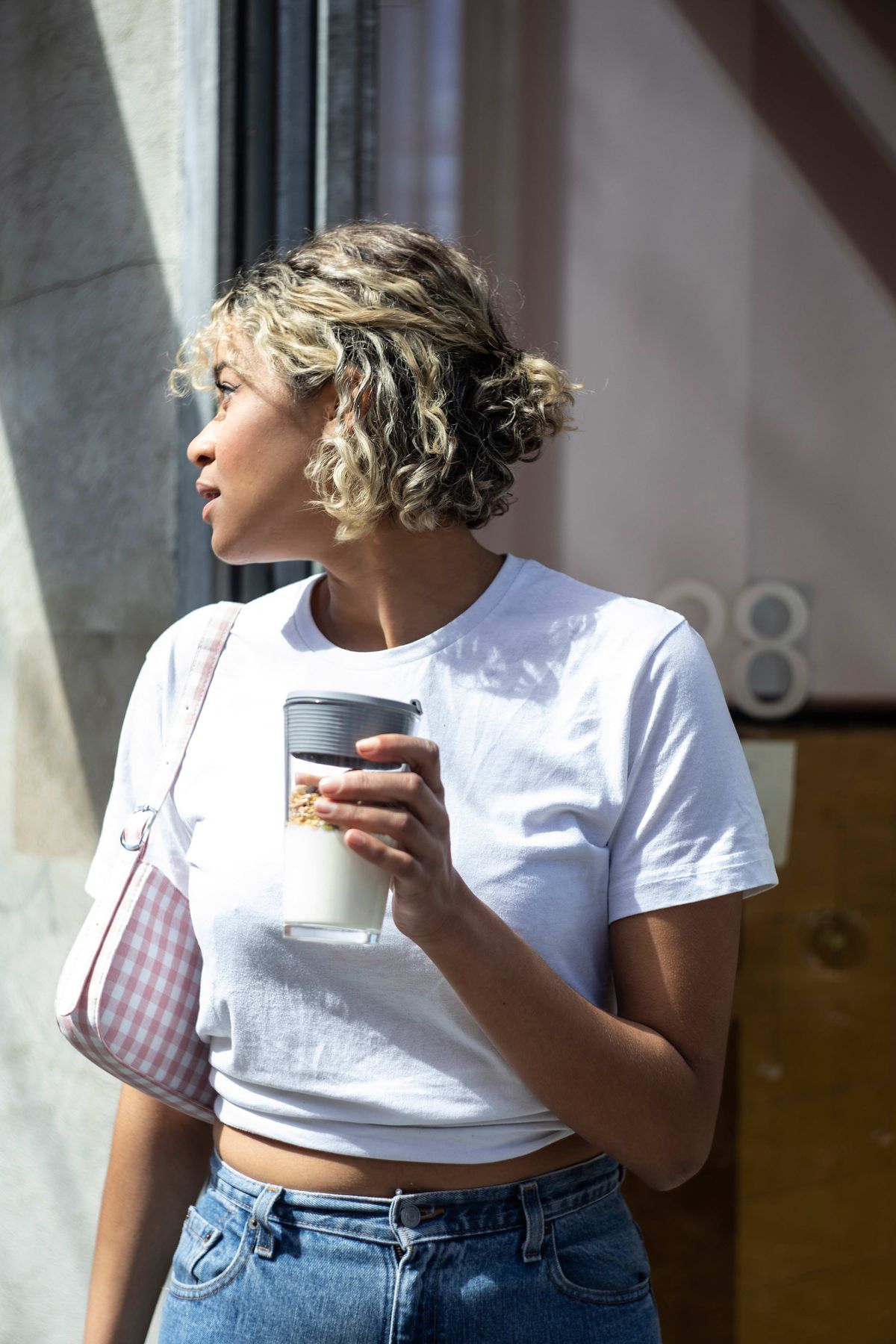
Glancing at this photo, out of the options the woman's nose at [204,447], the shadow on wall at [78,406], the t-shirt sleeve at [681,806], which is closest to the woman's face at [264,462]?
the woman's nose at [204,447]

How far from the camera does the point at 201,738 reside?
1.42 metres

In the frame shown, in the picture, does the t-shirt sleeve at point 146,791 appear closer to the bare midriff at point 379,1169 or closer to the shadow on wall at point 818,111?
the bare midriff at point 379,1169

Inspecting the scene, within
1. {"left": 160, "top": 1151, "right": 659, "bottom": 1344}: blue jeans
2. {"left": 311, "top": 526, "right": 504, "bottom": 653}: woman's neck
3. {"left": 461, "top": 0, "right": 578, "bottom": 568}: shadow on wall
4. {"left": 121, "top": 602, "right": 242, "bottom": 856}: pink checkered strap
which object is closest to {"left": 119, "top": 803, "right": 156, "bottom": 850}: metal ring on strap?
{"left": 121, "top": 602, "right": 242, "bottom": 856}: pink checkered strap

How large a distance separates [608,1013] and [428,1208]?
0.25m

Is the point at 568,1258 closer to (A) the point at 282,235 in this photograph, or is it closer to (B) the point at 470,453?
(B) the point at 470,453

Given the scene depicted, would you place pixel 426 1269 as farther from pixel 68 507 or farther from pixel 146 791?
pixel 68 507

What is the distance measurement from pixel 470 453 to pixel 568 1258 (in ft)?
2.75

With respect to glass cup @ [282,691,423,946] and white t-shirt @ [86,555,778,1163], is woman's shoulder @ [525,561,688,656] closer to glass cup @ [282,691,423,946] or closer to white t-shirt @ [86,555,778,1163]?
white t-shirt @ [86,555,778,1163]

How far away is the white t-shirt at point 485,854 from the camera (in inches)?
48.5

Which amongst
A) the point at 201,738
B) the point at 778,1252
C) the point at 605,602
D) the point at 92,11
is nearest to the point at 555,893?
the point at 605,602

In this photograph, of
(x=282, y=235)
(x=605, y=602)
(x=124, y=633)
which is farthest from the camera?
(x=124, y=633)

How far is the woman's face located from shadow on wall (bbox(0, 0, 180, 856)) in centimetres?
77

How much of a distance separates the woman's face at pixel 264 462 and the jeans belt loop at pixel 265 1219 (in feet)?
2.15

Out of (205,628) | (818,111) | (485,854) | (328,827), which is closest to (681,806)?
(485,854)
